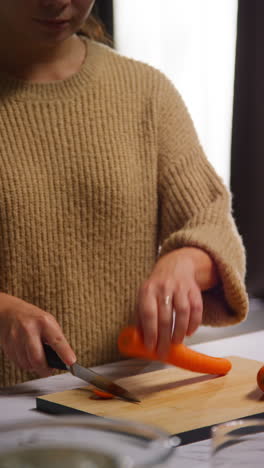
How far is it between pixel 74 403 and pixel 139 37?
2191 millimetres

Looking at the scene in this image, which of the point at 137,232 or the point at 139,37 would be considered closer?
the point at 137,232

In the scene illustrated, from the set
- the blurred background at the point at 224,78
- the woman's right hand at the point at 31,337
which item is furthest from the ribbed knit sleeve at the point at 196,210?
the blurred background at the point at 224,78

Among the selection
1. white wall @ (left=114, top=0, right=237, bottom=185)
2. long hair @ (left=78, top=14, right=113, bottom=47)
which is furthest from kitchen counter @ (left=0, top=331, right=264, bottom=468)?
white wall @ (left=114, top=0, right=237, bottom=185)

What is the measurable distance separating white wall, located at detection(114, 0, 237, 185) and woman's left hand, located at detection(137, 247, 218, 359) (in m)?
1.94

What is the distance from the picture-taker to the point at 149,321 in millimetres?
815

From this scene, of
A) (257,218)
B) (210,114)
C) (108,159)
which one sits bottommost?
(257,218)

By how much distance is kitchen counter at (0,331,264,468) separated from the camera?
620 millimetres

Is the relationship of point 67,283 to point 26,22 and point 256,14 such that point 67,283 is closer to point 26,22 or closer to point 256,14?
point 26,22

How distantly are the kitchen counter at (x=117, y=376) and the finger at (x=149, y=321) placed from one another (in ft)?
0.41

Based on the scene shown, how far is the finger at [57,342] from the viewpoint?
2.64 feet

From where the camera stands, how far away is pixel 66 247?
3.72 feet

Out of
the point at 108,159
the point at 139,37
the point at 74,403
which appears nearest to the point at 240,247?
the point at 108,159

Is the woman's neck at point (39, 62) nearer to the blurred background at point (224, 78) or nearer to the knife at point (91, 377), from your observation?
the knife at point (91, 377)

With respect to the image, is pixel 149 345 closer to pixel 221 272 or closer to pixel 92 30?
pixel 221 272
